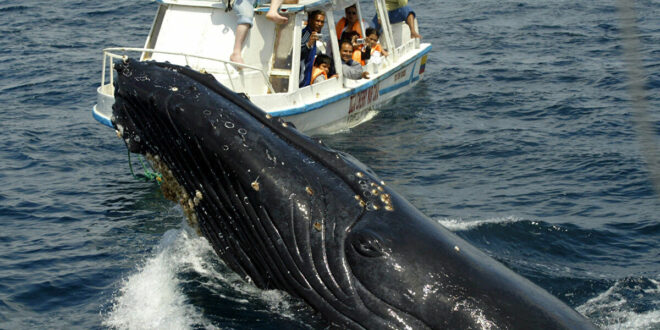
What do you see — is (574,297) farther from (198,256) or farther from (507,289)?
(198,256)

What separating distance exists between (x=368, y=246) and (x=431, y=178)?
8.06 meters

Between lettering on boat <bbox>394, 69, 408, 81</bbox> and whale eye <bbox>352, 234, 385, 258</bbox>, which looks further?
lettering on boat <bbox>394, 69, 408, 81</bbox>

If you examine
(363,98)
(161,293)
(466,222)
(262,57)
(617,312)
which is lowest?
(363,98)

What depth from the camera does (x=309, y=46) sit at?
16219 mm

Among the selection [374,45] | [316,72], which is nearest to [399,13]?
[374,45]

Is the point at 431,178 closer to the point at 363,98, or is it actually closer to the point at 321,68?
the point at 321,68

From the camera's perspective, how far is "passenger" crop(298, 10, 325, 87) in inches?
638

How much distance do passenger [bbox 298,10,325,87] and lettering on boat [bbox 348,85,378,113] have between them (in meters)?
1.24

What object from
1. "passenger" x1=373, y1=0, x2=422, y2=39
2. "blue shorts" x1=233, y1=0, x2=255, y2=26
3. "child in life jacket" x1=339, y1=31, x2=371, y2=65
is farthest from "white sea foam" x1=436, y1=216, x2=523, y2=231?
"passenger" x1=373, y1=0, x2=422, y2=39

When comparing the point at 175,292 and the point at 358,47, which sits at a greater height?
the point at 358,47

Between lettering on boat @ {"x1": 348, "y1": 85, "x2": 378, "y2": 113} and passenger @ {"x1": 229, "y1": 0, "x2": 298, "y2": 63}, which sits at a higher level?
passenger @ {"x1": 229, "y1": 0, "x2": 298, "y2": 63}

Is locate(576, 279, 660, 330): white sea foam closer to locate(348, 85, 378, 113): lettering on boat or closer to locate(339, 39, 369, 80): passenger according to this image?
locate(348, 85, 378, 113): lettering on boat

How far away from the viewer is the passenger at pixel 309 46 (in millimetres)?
16203

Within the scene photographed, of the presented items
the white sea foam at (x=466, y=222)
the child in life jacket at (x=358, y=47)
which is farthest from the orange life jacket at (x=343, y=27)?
the white sea foam at (x=466, y=222)
